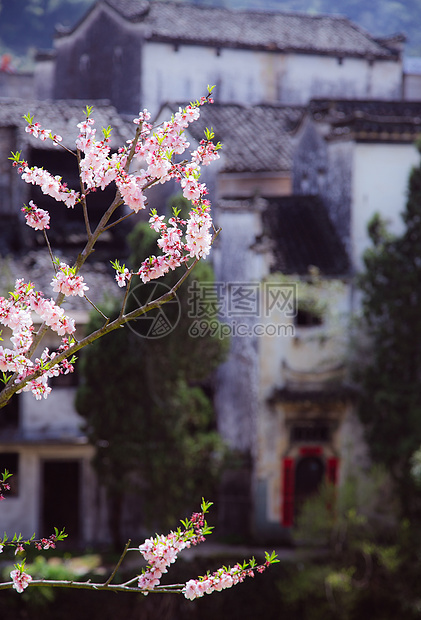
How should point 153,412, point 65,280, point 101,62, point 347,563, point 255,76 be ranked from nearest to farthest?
1. point 65,280
2. point 347,563
3. point 153,412
4. point 101,62
5. point 255,76

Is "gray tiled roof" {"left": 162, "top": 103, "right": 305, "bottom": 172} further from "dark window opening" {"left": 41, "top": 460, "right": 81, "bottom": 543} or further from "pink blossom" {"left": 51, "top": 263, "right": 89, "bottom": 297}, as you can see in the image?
"pink blossom" {"left": 51, "top": 263, "right": 89, "bottom": 297}

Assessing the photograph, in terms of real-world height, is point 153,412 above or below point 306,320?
below

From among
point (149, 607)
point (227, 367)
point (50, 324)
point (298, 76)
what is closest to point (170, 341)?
point (227, 367)

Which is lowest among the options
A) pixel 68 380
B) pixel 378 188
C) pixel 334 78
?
pixel 68 380

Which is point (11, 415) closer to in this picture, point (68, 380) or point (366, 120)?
point (68, 380)

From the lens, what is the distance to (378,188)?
1998 centimetres

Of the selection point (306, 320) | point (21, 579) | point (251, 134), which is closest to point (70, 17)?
point (251, 134)

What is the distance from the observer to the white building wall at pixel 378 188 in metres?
19.9

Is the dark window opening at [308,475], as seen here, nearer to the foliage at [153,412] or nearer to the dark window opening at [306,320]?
the foliage at [153,412]

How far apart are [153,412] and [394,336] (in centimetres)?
454

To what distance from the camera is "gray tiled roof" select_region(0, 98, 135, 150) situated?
72.3 feet

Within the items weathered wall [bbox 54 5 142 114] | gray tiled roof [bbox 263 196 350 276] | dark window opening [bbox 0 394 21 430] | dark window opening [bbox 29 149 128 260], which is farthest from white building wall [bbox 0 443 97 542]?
weathered wall [bbox 54 5 142 114]

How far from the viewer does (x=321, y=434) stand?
20.0 metres

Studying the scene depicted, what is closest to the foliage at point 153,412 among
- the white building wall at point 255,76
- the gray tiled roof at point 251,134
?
the gray tiled roof at point 251,134
